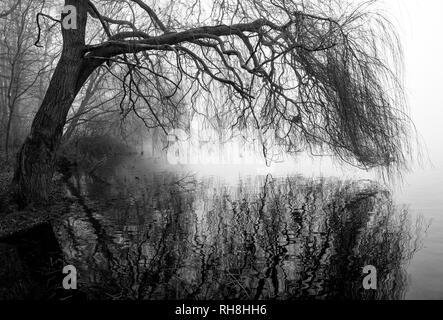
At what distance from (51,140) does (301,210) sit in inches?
224

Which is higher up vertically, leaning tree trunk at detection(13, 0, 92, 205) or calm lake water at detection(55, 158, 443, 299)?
leaning tree trunk at detection(13, 0, 92, 205)

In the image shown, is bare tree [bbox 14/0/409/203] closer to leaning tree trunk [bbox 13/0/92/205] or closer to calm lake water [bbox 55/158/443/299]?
leaning tree trunk [bbox 13/0/92/205]

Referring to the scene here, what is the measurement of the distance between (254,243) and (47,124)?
493 centimetres

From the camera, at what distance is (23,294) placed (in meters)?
4.18

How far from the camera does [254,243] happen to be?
5.83 metres

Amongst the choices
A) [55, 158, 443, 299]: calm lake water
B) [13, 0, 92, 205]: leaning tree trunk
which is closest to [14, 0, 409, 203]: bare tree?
[13, 0, 92, 205]: leaning tree trunk

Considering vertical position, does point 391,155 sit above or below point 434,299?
above

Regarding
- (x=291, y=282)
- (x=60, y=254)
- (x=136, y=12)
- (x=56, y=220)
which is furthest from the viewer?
(x=136, y=12)

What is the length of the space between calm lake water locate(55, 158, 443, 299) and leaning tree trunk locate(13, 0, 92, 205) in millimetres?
1084

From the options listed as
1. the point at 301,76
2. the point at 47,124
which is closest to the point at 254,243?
the point at 301,76

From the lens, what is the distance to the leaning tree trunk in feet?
23.9

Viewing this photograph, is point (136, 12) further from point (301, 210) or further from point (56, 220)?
point (301, 210)

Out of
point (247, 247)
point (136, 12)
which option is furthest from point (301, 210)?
point (136, 12)

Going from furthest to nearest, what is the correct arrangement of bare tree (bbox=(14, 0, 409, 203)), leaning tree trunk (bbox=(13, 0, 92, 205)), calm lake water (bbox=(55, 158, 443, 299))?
1. leaning tree trunk (bbox=(13, 0, 92, 205))
2. bare tree (bbox=(14, 0, 409, 203))
3. calm lake water (bbox=(55, 158, 443, 299))
